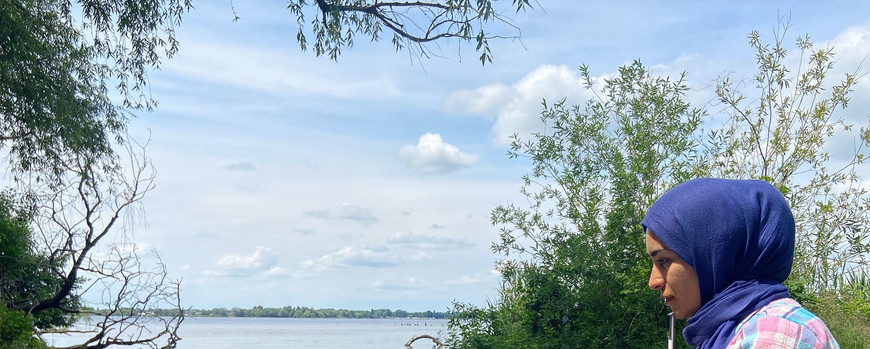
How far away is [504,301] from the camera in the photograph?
8883 millimetres

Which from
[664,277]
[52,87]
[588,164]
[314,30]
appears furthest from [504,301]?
[664,277]

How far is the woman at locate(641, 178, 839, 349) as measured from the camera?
128cm

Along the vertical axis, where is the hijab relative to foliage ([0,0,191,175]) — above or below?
below

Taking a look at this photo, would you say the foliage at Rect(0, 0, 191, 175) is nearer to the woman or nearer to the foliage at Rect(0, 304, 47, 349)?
the foliage at Rect(0, 304, 47, 349)

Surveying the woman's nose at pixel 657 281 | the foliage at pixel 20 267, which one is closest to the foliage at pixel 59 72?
the foliage at pixel 20 267

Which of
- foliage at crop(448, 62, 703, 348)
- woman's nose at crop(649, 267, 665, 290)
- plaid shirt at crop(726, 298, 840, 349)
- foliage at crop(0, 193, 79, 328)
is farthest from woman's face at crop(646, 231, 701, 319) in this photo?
foliage at crop(0, 193, 79, 328)

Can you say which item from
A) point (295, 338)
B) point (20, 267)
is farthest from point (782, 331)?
point (295, 338)

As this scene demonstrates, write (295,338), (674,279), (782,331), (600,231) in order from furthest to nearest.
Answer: (295,338) < (600,231) < (674,279) < (782,331)

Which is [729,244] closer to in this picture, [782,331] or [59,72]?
[782,331]

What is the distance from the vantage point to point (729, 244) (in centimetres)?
128

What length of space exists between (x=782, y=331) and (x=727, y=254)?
14 cm

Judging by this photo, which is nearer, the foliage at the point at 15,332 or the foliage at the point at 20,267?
the foliage at the point at 15,332

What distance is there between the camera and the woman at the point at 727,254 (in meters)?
1.28

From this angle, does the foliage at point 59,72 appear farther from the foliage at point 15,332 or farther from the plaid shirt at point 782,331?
the plaid shirt at point 782,331
